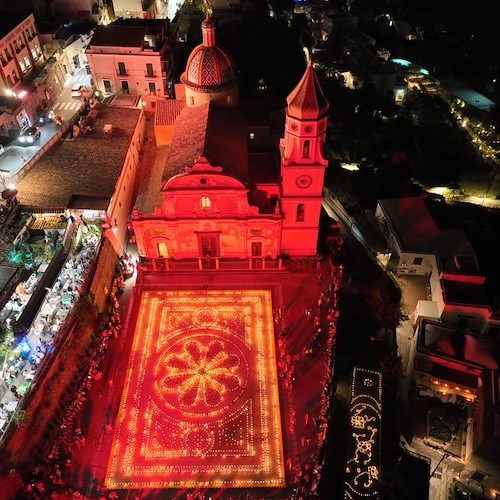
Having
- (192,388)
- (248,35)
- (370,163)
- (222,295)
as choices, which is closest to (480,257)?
(370,163)

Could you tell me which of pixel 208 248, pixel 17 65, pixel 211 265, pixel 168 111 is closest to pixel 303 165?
pixel 208 248

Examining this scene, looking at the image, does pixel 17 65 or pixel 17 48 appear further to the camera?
pixel 17 48

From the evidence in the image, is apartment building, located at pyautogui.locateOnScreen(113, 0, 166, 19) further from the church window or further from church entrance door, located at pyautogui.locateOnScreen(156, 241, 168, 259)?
the church window

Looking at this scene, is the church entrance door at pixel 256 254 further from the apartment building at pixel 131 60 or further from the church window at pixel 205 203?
the apartment building at pixel 131 60

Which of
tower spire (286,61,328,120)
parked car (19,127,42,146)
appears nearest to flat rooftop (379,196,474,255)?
tower spire (286,61,328,120)

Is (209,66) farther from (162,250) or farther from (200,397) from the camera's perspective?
(200,397)

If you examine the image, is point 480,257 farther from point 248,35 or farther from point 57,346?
point 248,35
